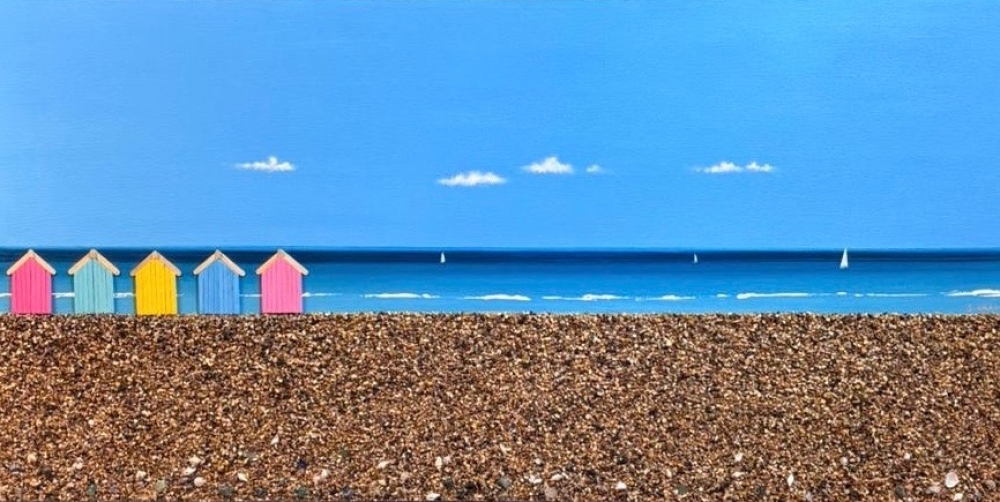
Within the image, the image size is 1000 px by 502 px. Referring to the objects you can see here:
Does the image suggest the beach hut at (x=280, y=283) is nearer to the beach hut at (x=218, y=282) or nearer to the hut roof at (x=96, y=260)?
the beach hut at (x=218, y=282)

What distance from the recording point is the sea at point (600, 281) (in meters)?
0.59

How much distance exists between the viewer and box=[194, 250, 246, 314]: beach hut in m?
0.58

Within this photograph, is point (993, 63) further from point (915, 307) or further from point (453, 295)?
point (453, 295)

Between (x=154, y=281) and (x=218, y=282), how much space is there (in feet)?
0.20

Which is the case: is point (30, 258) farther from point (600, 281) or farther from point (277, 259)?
point (600, 281)

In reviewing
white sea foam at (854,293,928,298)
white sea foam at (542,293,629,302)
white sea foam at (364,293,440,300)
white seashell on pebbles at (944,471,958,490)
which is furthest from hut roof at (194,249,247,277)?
white seashell on pebbles at (944,471,958,490)

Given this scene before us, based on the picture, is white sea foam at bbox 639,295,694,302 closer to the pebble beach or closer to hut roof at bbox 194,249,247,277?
the pebble beach

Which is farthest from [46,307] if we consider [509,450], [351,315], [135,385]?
[509,450]

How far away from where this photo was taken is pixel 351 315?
60cm

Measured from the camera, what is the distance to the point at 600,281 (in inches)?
23.4

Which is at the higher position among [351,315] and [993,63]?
[993,63]

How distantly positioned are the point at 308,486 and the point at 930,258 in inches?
25.2

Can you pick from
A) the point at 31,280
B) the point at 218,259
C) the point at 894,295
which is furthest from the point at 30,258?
the point at 894,295

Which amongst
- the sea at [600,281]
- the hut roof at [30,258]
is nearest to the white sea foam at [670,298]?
the sea at [600,281]
